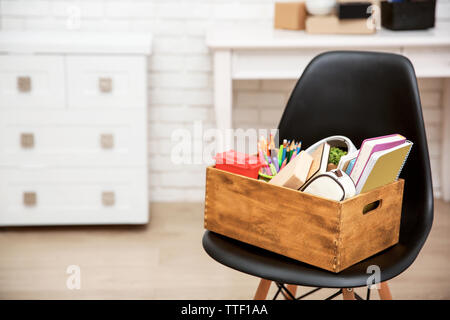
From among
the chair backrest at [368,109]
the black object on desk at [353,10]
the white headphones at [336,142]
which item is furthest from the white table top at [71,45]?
the white headphones at [336,142]

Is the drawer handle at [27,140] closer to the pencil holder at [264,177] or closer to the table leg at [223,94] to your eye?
the table leg at [223,94]

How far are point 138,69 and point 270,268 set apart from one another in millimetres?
1226

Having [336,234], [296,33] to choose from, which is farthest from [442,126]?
[336,234]

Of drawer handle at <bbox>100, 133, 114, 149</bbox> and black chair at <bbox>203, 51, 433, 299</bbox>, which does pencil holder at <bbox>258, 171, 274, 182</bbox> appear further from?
drawer handle at <bbox>100, 133, 114, 149</bbox>

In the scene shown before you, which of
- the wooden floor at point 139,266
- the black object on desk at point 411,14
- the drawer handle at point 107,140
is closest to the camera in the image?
the wooden floor at point 139,266

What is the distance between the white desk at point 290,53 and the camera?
1.90 metres

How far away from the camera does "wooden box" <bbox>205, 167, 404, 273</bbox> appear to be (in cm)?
100

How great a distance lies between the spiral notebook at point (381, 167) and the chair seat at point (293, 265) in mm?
155

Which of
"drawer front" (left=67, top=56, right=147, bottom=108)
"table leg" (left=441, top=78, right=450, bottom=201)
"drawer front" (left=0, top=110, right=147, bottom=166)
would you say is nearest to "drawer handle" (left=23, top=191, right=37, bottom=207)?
"drawer front" (left=0, top=110, right=147, bottom=166)

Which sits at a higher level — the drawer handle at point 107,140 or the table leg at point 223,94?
the table leg at point 223,94

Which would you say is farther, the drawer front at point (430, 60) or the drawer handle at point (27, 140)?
the drawer handle at point (27, 140)

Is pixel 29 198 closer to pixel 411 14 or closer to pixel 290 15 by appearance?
pixel 290 15

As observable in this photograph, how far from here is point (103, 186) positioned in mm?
2184

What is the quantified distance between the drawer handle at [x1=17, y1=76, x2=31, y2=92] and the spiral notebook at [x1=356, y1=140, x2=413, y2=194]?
57.6 inches
